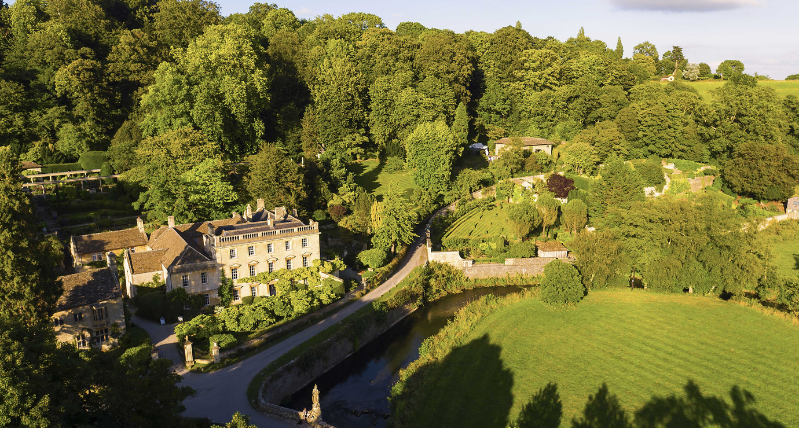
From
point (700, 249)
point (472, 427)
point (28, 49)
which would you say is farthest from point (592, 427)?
point (28, 49)

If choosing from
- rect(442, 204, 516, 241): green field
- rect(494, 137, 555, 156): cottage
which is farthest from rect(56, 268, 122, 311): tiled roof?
rect(494, 137, 555, 156): cottage

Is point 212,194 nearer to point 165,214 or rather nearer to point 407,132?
point 165,214

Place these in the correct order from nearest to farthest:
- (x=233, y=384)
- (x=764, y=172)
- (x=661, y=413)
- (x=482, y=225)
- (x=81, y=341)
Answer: (x=661, y=413), (x=233, y=384), (x=81, y=341), (x=482, y=225), (x=764, y=172)

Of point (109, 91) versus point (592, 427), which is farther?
point (109, 91)

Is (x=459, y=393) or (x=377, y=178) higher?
(x=377, y=178)

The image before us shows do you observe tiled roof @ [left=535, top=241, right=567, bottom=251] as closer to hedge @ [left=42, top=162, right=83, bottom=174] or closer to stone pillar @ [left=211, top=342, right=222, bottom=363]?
stone pillar @ [left=211, top=342, right=222, bottom=363]

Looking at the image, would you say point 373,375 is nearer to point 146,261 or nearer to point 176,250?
point 176,250

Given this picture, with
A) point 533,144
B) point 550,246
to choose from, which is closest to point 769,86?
point 533,144
